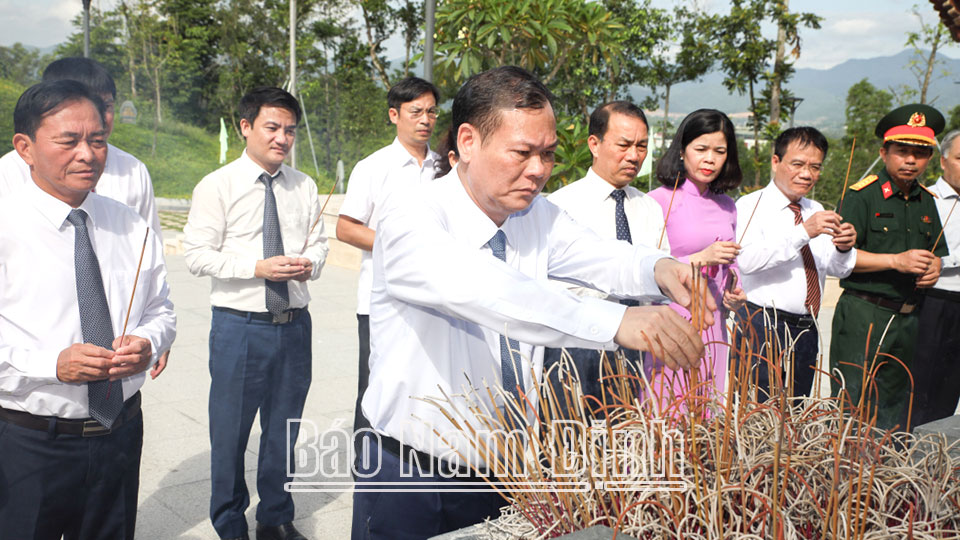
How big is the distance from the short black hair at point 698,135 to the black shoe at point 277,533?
7.56 ft

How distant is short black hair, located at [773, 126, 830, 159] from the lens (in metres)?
3.93

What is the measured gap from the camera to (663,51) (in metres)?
19.8

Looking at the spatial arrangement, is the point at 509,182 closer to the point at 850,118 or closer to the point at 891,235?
the point at 891,235

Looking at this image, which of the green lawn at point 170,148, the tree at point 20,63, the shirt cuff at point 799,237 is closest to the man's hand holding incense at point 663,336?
the shirt cuff at point 799,237

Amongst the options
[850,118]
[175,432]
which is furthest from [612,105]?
[850,118]

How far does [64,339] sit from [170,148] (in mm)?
→ 28715

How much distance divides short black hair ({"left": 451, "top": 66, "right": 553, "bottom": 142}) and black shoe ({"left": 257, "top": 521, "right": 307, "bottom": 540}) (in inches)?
89.2

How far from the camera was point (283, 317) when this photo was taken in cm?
350

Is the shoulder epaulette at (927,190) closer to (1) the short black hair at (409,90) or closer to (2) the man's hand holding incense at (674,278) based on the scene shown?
(1) the short black hair at (409,90)

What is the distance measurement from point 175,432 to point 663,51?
17619mm

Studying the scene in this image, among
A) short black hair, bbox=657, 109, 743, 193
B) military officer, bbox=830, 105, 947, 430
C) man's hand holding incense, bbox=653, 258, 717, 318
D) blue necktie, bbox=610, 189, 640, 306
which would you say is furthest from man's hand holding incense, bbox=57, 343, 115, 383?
military officer, bbox=830, 105, 947, 430

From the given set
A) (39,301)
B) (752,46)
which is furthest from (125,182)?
(752,46)

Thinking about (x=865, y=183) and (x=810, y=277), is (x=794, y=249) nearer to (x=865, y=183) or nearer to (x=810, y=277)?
(x=810, y=277)

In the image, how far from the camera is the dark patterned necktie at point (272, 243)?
11.3 feet
